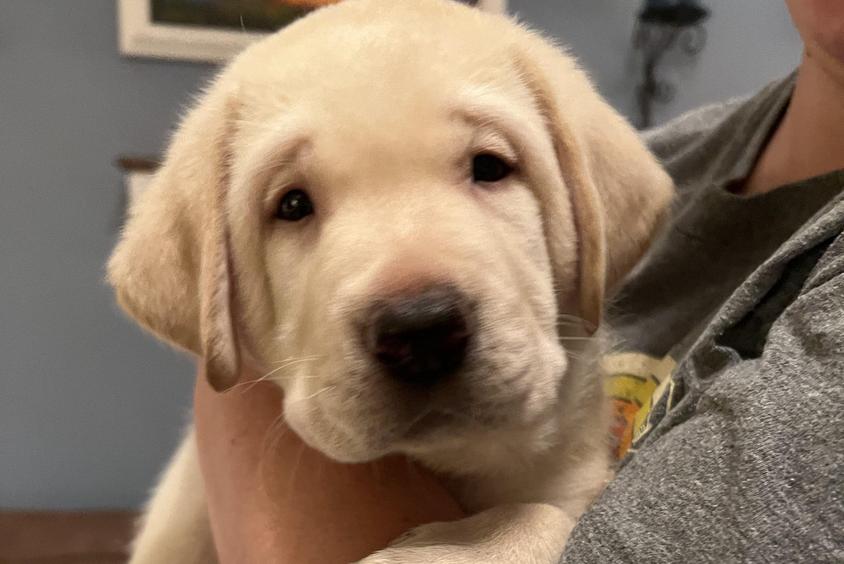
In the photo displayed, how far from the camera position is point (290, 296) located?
1.20 m

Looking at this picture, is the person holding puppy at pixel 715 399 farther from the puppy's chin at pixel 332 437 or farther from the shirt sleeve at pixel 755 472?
the puppy's chin at pixel 332 437

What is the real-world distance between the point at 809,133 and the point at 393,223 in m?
0.93

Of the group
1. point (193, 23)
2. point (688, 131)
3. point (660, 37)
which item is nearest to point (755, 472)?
point (688, 131)

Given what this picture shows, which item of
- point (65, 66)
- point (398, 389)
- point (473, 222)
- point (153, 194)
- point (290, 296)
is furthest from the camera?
point (65, 66)

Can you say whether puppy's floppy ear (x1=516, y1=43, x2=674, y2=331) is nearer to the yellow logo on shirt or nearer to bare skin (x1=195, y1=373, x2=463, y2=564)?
the yellow logo on shirt

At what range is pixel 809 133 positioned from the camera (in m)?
1.50

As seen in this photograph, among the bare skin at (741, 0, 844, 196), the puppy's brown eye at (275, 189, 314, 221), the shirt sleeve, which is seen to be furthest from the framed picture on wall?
the shirt sleeve

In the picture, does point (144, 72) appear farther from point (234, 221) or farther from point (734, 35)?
point (734, 35)

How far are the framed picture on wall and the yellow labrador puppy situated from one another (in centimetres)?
219

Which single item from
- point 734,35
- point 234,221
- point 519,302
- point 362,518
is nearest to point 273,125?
point 234,221

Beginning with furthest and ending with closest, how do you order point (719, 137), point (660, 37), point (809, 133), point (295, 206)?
1. point (660, 37)
2. point (719, 137)
3. point (809, 133)
4. point (295, 206)

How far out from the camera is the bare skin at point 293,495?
3.78 feet

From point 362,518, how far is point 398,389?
30 cm

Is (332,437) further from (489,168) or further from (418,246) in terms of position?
(489,168)
